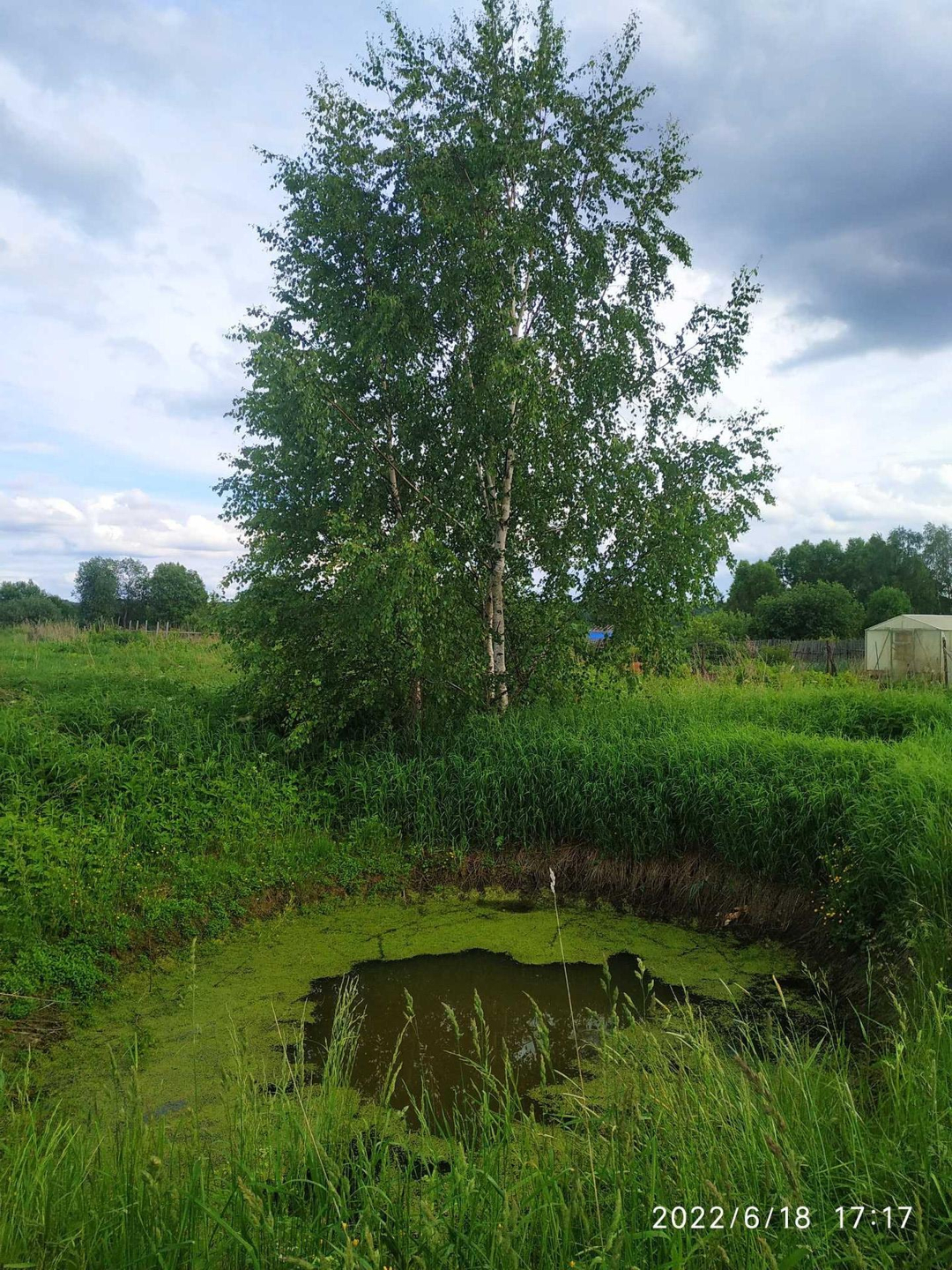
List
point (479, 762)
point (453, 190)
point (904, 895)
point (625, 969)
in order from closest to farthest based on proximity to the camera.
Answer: point (904, 895) < point (625, 969) < point (479, 762) < point (453, 190)

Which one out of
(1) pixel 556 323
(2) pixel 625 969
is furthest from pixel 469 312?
(2) pixel 625 969

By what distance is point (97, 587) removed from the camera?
206 feet

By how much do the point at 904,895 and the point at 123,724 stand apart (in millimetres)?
7130

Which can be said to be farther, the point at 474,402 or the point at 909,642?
the point at 909,642

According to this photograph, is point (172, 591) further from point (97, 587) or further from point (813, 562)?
point (813, 562)

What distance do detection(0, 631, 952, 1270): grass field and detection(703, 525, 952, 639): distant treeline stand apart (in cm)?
3547

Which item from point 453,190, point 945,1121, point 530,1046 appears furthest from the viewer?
point 453,190

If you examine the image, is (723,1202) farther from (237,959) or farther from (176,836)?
(176,836)

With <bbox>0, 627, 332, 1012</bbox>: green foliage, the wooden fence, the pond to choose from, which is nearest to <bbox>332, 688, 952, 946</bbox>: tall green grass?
the pond

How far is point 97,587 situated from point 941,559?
2410 inches

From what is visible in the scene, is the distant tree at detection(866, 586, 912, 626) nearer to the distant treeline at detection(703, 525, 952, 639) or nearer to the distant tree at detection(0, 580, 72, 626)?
the distant treeline at detection(703, 525, 952, 639)

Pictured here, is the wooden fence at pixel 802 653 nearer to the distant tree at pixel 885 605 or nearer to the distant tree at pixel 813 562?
the distant tree at pixel 885 605

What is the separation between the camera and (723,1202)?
68.2 inches

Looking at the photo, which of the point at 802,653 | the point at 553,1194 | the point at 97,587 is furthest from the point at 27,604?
the point at 553,1194
